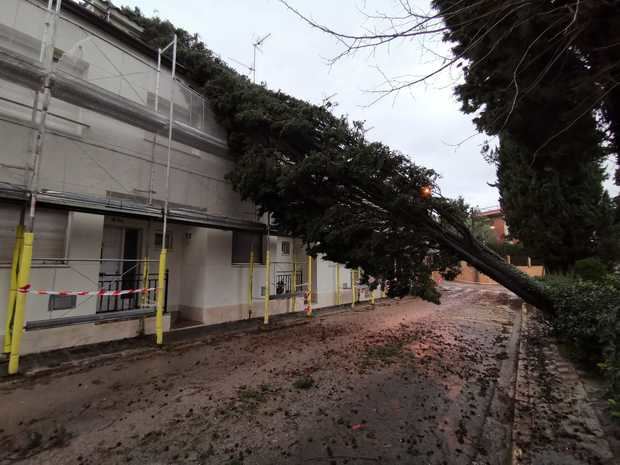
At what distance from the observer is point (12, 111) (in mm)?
5562

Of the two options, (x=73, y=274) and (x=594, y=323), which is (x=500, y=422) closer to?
(x=594, y=323)

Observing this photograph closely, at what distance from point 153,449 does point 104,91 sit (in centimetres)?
645

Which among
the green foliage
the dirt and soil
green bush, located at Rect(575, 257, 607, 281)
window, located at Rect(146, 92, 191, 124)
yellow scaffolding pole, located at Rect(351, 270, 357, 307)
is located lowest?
the dirt and soil

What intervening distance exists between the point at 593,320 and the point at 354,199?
15.1 ft

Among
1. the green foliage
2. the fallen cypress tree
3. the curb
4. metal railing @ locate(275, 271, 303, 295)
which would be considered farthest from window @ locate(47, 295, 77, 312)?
the green foliage

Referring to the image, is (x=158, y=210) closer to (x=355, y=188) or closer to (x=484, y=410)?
(x=355, y=188)

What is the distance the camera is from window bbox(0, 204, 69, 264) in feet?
17.8

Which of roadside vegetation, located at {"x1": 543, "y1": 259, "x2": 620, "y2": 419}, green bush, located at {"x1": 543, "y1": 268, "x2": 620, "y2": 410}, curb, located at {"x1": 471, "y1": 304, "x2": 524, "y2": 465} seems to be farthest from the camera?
green bush, located at {"x1": 543, "y1": 268, "x2": 620, "y2": 410}

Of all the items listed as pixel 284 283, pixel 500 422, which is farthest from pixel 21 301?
pixel 284 283

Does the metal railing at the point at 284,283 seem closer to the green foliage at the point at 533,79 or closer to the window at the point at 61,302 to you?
the window at the point at 61,302

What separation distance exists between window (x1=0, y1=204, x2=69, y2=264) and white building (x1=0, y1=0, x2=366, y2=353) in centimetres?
2

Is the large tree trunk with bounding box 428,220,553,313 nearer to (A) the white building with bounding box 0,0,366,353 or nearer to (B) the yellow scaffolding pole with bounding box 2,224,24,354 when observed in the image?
(A) the white building with bounding box 0,0,366,353

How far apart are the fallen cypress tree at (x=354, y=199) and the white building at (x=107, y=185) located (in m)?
1.54

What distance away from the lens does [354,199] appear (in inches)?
254
